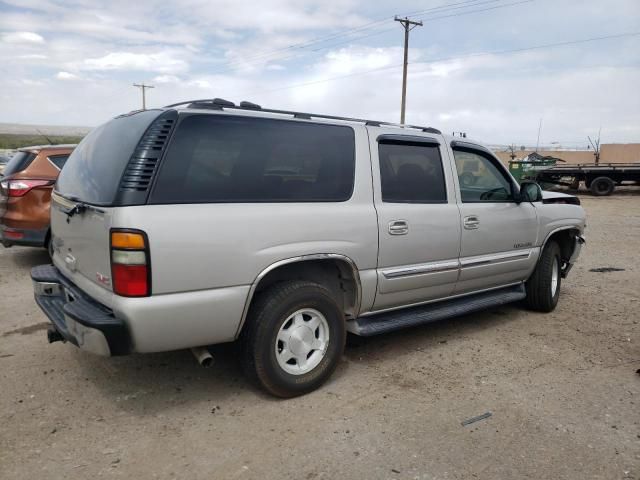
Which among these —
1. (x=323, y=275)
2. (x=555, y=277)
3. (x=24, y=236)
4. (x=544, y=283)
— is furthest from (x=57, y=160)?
(x=555, y=277)

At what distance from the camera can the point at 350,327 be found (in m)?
3.87

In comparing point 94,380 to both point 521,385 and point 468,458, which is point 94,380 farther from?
point 521,385

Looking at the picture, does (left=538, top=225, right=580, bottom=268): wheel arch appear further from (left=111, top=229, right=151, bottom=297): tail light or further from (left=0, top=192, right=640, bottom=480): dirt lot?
(left=111, top=229, right=151, bottom=297): tail light

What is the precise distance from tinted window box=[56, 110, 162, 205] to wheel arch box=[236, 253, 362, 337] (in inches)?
39.3

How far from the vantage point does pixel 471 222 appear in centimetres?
440

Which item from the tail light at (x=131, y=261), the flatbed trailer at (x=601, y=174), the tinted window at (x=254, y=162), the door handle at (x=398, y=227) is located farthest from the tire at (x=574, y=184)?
the tail light at (x=131, y=261)

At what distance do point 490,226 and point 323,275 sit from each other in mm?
1727

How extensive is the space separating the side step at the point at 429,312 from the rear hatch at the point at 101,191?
1809mm

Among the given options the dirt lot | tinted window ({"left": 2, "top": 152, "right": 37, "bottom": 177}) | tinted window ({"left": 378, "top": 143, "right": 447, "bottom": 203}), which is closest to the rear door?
tinted window ({"left": 378, "top": 143, "right": 447, "bottom": 203})

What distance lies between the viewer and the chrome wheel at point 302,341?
11.1ft

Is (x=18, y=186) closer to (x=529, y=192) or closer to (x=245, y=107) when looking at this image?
(x=245, y=107)

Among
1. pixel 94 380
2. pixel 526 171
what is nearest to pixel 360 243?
pixel 94 380

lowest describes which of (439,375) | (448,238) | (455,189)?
(439,375)

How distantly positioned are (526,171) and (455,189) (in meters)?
20.7
